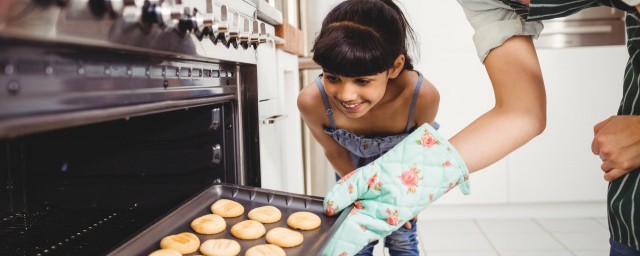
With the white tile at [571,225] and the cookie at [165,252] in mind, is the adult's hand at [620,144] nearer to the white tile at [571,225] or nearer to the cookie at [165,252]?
the cookie at [165,252]

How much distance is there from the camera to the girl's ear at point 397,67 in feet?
4.45

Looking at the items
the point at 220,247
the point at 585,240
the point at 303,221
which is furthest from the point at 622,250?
the point at 585,240

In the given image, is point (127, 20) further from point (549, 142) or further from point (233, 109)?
point (549, 142)

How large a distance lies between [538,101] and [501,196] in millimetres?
2001

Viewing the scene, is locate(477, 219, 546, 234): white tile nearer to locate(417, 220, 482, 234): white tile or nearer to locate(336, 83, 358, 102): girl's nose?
locate(417, 220, 482, 234): white tile

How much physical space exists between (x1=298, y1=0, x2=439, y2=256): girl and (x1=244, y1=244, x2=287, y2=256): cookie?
506 millimetres

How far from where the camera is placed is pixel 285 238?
834mm

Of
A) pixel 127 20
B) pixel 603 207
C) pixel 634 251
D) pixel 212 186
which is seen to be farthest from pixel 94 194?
pixel 603 207

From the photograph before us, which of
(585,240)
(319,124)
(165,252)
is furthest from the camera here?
(585,240)

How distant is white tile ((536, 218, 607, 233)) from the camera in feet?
8.50

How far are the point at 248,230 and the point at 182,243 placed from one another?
0.12 m

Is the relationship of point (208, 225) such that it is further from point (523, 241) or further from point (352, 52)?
point (523, 241)

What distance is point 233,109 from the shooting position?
103 cm

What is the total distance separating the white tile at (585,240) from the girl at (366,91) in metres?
1.14
